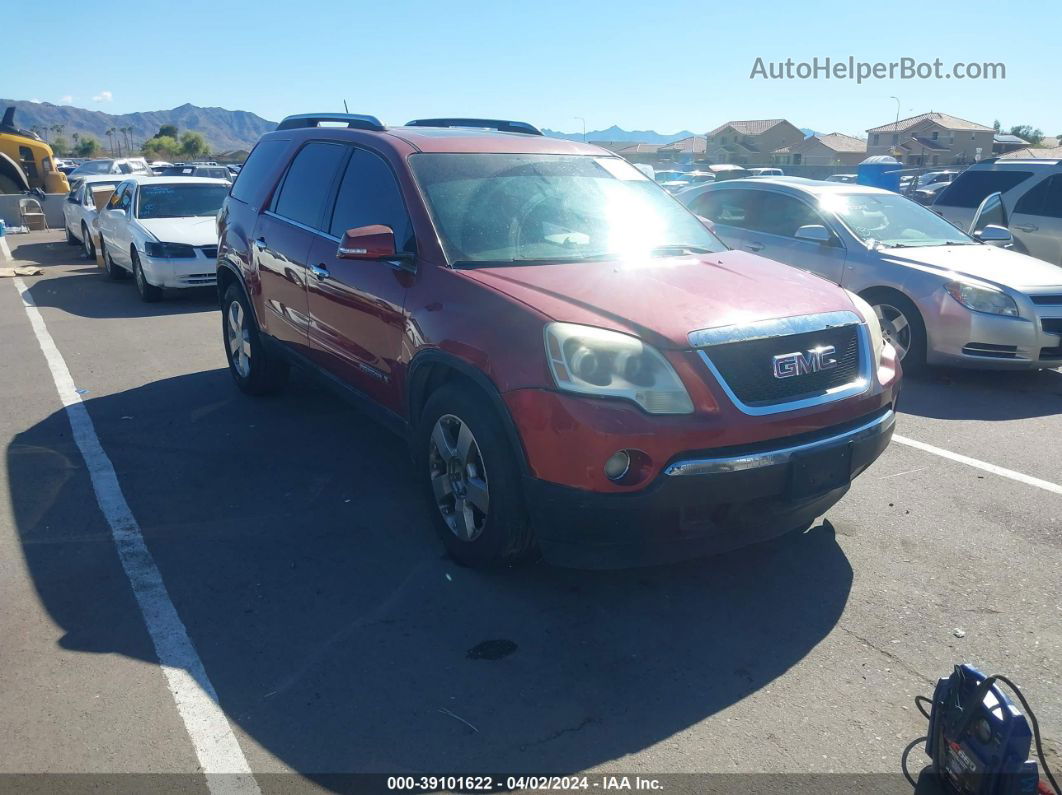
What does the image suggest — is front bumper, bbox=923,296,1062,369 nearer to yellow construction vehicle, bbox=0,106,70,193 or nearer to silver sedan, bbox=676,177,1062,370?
silver sedan, bbox=676,177,1062,370

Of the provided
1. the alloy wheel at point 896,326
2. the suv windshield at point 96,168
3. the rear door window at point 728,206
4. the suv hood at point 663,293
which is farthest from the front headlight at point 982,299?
the suv windshield at point 96,168

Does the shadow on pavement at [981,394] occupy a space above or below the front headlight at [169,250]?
below

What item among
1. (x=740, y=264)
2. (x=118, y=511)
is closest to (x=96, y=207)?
(x=118, y=511)

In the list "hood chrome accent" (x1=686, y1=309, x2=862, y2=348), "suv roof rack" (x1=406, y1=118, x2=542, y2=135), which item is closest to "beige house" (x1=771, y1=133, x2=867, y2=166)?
"suv roof rack" (x1=406, y1=118, x2=542, y2=135)

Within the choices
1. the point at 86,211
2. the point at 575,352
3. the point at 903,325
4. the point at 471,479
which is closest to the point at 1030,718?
the point at 575,352

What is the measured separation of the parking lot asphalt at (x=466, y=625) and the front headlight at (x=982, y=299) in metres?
1.76

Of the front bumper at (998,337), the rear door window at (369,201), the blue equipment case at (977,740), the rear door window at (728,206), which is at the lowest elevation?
the blue equipment case at (977,740)

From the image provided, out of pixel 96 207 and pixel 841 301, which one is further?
pixel 96 207

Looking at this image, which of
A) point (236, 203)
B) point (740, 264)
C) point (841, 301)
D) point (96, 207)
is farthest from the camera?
point (96, 207)

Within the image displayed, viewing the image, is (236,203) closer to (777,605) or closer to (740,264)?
(740,264)

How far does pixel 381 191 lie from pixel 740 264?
192 centimetres

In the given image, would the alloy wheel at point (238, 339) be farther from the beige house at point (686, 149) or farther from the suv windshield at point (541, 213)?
the beige house at point (686, 149)

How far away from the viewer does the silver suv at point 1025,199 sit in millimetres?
10625

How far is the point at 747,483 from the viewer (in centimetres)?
338
